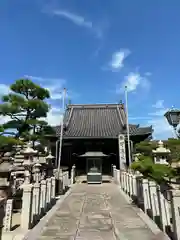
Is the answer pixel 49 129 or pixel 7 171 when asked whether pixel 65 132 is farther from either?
pixel 7 171

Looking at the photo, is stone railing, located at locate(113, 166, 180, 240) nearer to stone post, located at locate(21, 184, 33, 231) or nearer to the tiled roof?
stone post, located at locate(21, 184, 33, 231)

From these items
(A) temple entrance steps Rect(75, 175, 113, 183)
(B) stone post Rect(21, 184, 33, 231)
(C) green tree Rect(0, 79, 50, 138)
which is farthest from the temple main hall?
(B) stone post Rect(21, 184, 33, 231)

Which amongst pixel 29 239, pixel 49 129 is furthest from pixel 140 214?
pixel 49 129

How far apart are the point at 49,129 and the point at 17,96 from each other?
143 inches

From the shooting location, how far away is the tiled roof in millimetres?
21875

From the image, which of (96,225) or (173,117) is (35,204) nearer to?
(96,225)

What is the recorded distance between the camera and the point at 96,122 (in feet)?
83.4

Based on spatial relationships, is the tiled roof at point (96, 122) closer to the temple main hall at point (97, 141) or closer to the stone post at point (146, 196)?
the temple main hall at point (97, 141)

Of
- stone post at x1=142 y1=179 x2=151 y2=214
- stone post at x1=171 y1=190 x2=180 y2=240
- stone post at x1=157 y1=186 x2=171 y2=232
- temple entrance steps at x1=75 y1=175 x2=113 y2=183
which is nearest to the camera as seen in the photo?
stone post at x1=171 y1=190 x2=180 y2=240

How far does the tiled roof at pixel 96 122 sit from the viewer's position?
21.9 meters

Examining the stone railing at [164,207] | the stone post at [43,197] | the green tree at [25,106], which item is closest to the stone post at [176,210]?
the stone railing at [164,207]

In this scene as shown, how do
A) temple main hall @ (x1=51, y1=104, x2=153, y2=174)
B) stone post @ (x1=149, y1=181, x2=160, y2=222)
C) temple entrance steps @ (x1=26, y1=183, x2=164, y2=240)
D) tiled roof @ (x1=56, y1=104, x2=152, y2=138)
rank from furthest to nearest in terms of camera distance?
tiled roof @ (x1=56, y1=104, x2=152, y2=138)
temple main hall @ (x1=51, y1=104, x2=153, y2=174)
stone post @ (x1=149, y1=181, x2=160, y2=222)
temple entrance steps @ (x1=26, y1=183, x2=164, y2=240)

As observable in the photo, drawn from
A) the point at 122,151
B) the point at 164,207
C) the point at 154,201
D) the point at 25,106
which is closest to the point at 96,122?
the point at 122,151

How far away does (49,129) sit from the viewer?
1562cm
